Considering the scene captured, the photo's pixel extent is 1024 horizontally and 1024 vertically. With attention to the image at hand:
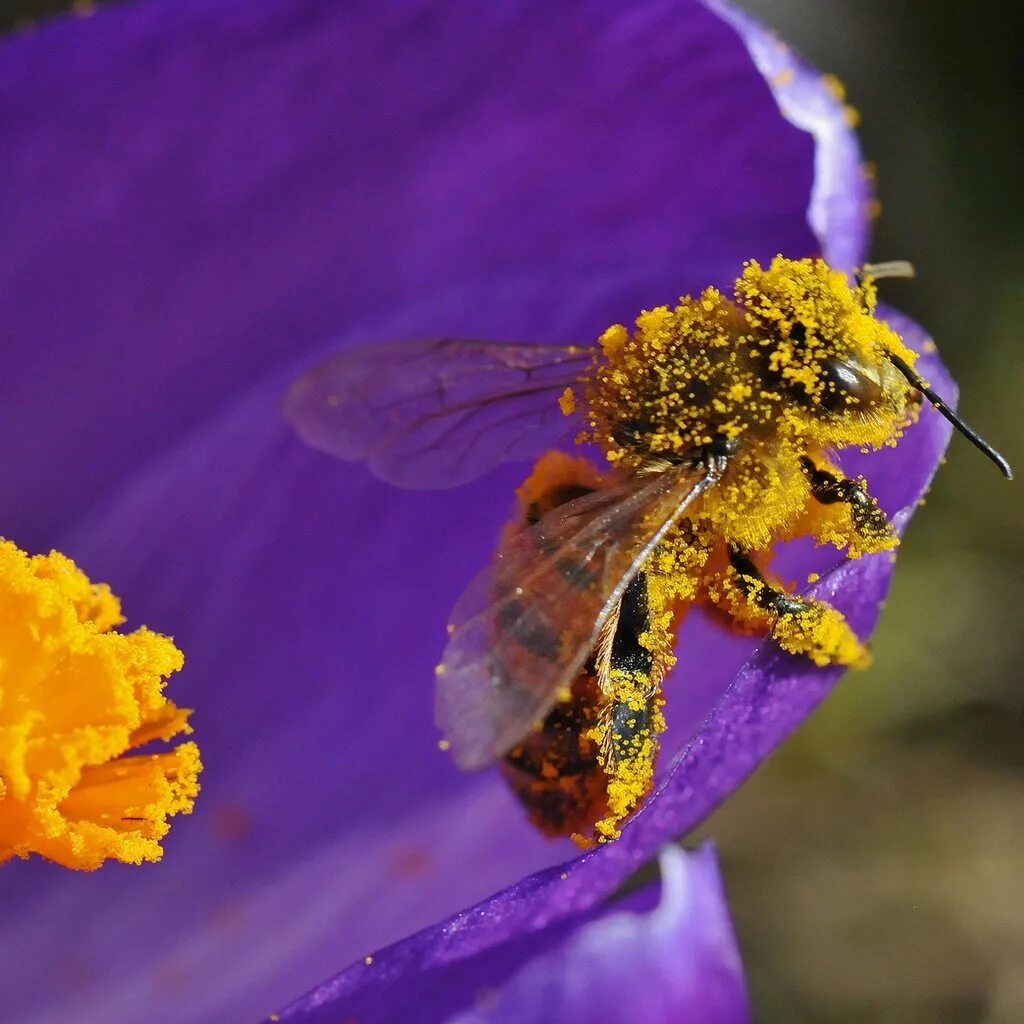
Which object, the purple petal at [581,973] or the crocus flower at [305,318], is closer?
the purple petal at [581,973]

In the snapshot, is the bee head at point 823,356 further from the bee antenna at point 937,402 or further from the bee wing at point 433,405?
the bee wing at point 433,405

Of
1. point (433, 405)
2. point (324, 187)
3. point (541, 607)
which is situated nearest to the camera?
point (541, 607)

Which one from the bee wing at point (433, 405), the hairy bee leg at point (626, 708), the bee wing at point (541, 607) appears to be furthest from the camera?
the bee wing at point (433, 405)

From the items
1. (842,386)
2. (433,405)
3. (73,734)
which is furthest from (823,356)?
(73,734)

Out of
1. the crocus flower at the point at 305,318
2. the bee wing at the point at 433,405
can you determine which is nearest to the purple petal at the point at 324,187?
the crocus flower at the point at 305,318

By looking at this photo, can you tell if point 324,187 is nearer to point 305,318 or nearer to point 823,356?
point 305,318

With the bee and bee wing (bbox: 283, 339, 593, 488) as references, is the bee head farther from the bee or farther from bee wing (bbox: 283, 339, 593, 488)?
bee wing (bbox: 283, 339, 593, 488)
